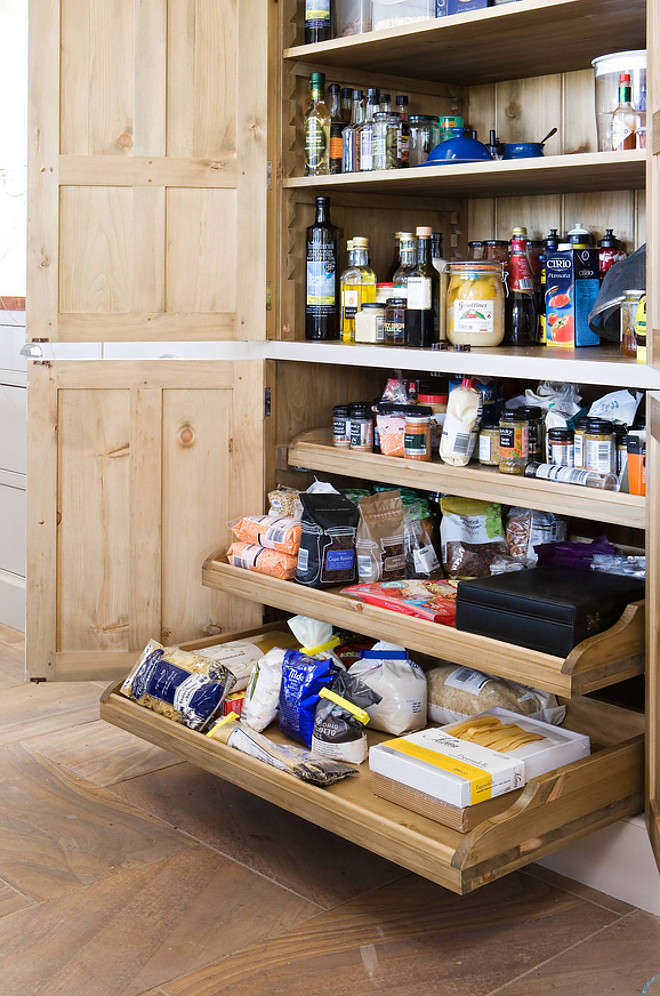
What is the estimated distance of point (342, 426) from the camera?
9.04ft

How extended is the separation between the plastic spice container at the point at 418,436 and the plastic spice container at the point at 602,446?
44cm

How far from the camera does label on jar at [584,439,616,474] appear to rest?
84.8 inches

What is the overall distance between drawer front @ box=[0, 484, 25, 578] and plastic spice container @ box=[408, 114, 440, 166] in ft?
5.44

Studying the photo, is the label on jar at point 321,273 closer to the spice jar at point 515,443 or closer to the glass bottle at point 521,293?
the glass bottle at point 521,293

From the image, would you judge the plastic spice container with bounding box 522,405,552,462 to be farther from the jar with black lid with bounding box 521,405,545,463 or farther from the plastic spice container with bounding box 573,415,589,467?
the plastic spice container with bounding box 573,415,589,467

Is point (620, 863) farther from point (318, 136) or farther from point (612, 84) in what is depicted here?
point (318, 136)

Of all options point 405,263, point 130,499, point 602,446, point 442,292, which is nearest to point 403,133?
point 405,263

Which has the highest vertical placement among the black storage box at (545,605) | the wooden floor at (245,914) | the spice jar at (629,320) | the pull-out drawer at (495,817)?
the spice jar at (629,320)

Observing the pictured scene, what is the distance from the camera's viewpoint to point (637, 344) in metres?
2.13

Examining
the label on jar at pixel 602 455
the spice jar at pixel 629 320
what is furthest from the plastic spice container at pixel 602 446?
the spice jar at pixel 629 320

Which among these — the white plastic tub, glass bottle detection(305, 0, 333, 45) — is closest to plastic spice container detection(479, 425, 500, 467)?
the white plastic tub

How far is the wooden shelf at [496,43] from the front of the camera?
217 centimetres

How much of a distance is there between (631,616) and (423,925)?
0.65 m

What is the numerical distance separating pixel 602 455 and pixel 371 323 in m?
0.75
